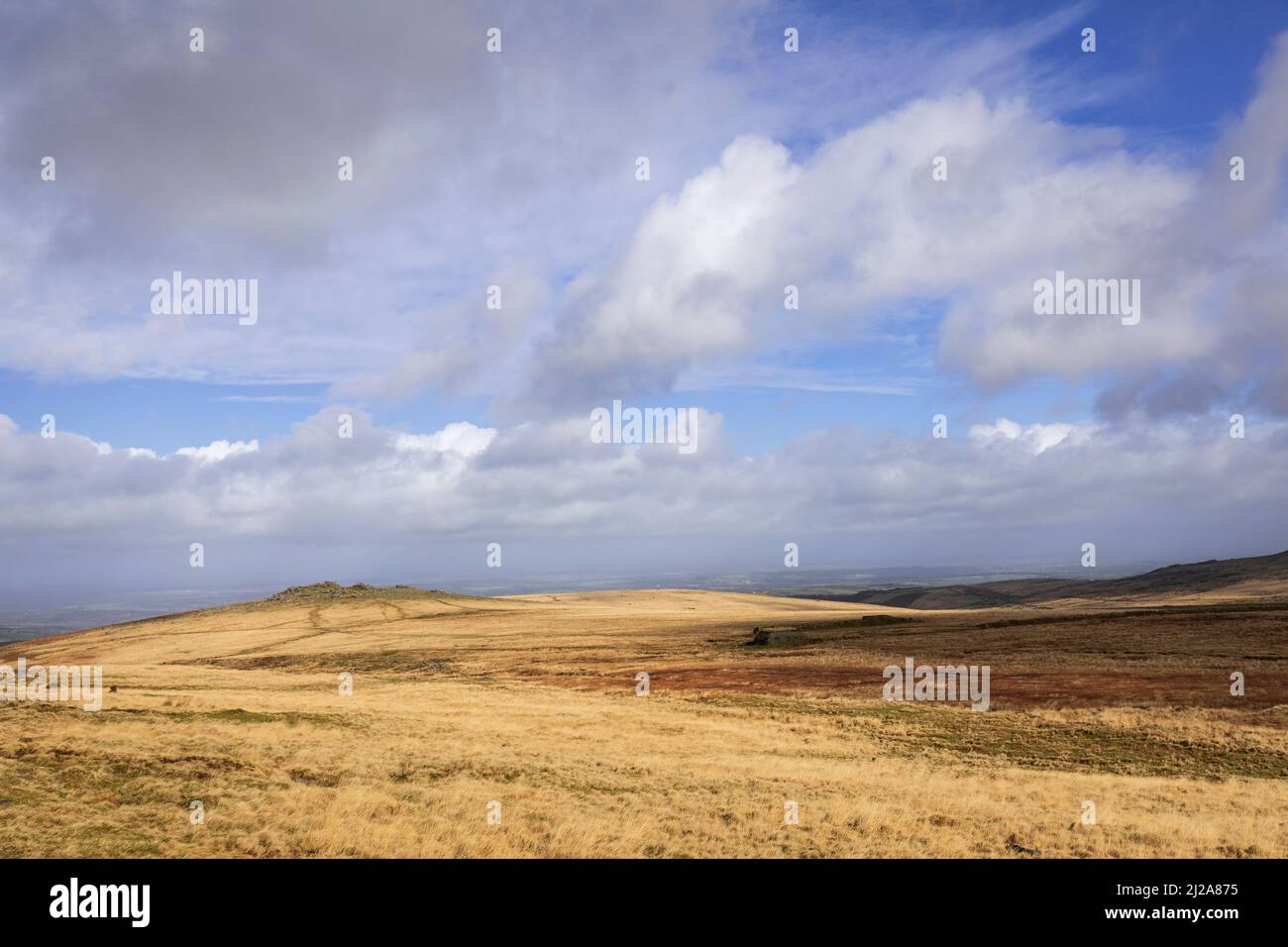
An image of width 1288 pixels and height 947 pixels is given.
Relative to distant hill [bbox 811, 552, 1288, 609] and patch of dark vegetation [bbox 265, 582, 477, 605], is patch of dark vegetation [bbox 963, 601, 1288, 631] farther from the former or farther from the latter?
patch of dark vegetation [bbox 265, 582, 477, 605]

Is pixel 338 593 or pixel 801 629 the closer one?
pixel 801 629

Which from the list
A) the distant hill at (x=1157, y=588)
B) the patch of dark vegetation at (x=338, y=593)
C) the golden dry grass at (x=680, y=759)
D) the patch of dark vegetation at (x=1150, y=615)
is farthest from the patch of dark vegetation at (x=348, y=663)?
the distant hill at (x=1157, y=588)

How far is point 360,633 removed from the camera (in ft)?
282

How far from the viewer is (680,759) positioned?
26984mm

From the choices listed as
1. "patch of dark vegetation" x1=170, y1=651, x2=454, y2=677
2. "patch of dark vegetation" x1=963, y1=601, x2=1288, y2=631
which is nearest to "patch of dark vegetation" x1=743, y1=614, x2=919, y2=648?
"patch of dark vegetation" x1=963, y1=601, x2=1288, y2=631

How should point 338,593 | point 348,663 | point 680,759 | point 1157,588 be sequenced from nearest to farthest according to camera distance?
1. point 680,759
2. point 348,663
3. point 338,593
4. point 1157,588

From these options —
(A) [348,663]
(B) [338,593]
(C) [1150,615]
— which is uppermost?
(C) [1150,615]

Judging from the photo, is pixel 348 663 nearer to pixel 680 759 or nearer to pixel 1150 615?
pixel 680 759

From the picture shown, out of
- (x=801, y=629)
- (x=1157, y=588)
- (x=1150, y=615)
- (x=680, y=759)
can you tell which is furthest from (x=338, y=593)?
(x=1157, y=588)

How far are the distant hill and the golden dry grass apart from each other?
70138mm

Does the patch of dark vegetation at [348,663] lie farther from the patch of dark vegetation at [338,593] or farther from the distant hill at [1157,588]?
the distant hill at [1157,588]

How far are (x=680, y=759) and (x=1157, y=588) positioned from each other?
152 meters

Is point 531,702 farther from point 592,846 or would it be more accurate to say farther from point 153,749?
point 592,846
